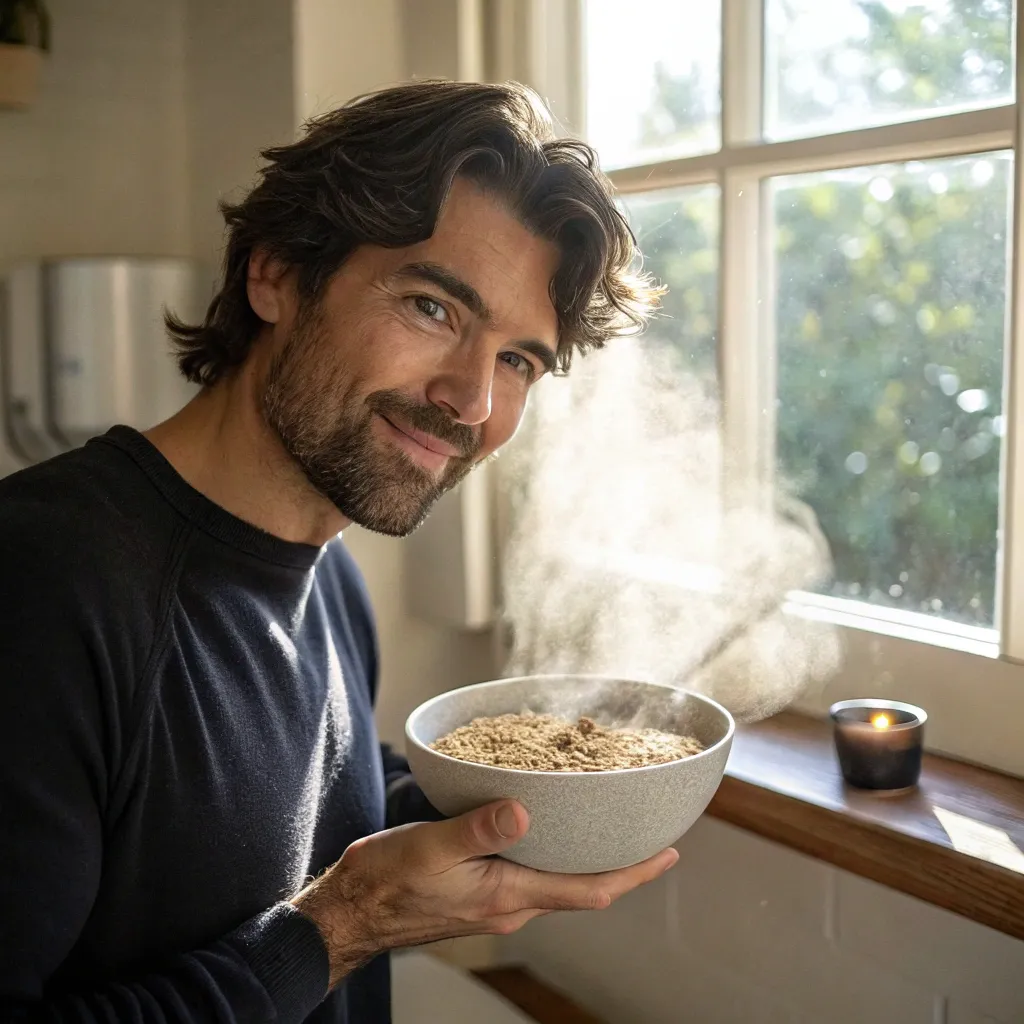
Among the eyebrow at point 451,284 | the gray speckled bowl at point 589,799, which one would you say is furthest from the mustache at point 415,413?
the gray speckled bowl at point 589,799

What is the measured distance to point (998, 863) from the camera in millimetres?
1077

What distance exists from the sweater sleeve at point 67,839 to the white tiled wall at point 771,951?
66cm

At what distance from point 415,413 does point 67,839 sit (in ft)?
1.65

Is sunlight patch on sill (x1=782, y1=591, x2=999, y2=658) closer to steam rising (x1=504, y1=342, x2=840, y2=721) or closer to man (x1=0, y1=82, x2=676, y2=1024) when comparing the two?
steam rising (x1=504, y1=342, x2=840, y2=721)

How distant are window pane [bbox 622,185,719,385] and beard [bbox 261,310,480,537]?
559 millimetres

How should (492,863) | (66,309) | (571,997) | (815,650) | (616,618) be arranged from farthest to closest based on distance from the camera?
(66,309) < (571,997) < (616,618) < (815,650) < (492,863)

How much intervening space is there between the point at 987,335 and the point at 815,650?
0.44m

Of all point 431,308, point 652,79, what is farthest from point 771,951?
point 652,79

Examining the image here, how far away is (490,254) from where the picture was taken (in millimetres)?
1163

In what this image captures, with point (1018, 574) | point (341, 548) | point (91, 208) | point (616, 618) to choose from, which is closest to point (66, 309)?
point (91, 208)

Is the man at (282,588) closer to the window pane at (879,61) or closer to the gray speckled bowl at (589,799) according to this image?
the gray speckled bowl at (589,799)

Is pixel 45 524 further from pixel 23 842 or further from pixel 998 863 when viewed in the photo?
pixel 998 863

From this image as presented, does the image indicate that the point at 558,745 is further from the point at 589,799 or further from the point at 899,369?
the point at 899,369

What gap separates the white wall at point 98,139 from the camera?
2387 millimetres
